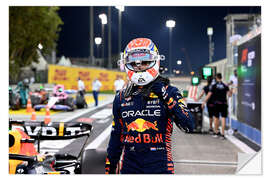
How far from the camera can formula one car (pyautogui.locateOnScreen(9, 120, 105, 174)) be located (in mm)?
2596

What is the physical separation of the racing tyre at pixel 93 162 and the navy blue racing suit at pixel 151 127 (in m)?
0.80

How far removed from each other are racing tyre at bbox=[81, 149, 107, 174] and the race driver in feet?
2.23

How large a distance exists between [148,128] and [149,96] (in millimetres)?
220

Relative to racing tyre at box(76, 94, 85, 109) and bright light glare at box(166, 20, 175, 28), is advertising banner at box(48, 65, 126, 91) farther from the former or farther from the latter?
bright light glare at box(166, 20, 175, 28)

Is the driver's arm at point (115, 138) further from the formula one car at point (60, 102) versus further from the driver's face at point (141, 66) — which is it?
the formula one car at point (60, 102)

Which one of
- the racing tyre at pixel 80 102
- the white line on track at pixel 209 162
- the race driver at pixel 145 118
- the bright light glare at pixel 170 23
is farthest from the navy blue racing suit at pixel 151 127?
the racing tyre at pixel 80 102

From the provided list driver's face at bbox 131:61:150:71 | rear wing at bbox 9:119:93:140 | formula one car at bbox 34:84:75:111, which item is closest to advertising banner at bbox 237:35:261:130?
rear wing at bbox 9:119:93:140

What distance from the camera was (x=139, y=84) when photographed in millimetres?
1857

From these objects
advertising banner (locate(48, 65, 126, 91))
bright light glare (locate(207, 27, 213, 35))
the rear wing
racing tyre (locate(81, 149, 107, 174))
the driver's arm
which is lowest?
racing tyre (locate(81, 149, 107, 174))

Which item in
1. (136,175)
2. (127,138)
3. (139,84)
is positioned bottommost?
(136,175)

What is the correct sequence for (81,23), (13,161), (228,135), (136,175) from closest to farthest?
(136,175) < (13,161) < (228,135) < (81,23)

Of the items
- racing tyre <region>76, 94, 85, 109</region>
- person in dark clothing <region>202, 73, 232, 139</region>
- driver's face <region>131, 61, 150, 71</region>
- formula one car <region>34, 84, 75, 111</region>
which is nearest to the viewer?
driver's face <region>131, 61, 150, 71</region>

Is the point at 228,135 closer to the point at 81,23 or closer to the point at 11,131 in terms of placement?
the point at 11,131
